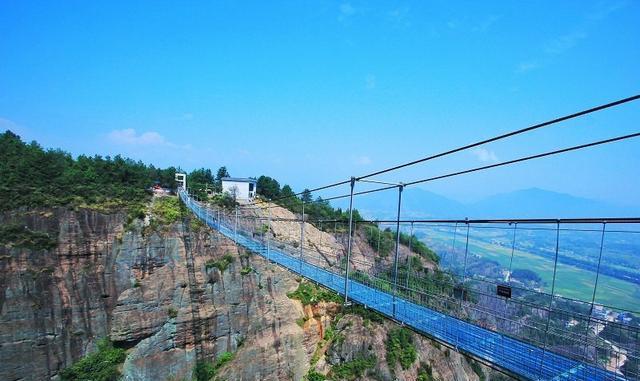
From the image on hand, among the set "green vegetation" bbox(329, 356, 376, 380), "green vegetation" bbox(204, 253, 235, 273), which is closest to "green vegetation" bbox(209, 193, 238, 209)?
"green vegetation" bbox(204, 253, 235, 273)

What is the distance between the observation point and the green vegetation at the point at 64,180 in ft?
53.2

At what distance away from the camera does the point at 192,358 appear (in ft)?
52.5

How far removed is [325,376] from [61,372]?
1021 cm

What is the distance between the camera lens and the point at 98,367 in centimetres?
1468

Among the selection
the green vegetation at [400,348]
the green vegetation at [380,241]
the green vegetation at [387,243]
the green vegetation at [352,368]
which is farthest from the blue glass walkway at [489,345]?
the green vegetation at [387,243]

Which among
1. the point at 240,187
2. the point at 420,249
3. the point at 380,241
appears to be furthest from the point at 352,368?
the point at 240,187

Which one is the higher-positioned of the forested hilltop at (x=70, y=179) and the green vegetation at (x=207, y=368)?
the forested hilltop at (x=70, y=179)

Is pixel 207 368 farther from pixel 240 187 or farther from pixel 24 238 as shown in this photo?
pixel 240 187

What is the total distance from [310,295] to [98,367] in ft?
29.5

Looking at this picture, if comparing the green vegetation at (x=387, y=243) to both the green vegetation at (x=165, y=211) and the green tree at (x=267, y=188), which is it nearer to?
the green tree at (x=267, y=188)

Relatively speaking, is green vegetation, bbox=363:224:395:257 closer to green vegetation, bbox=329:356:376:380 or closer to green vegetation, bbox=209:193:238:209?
green vegetation, bbox=209:193:238:209

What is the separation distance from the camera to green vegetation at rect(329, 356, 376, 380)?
16.7m

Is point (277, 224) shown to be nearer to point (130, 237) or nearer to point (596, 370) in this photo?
point (130, 237)

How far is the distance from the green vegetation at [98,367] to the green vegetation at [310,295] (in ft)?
24.5
